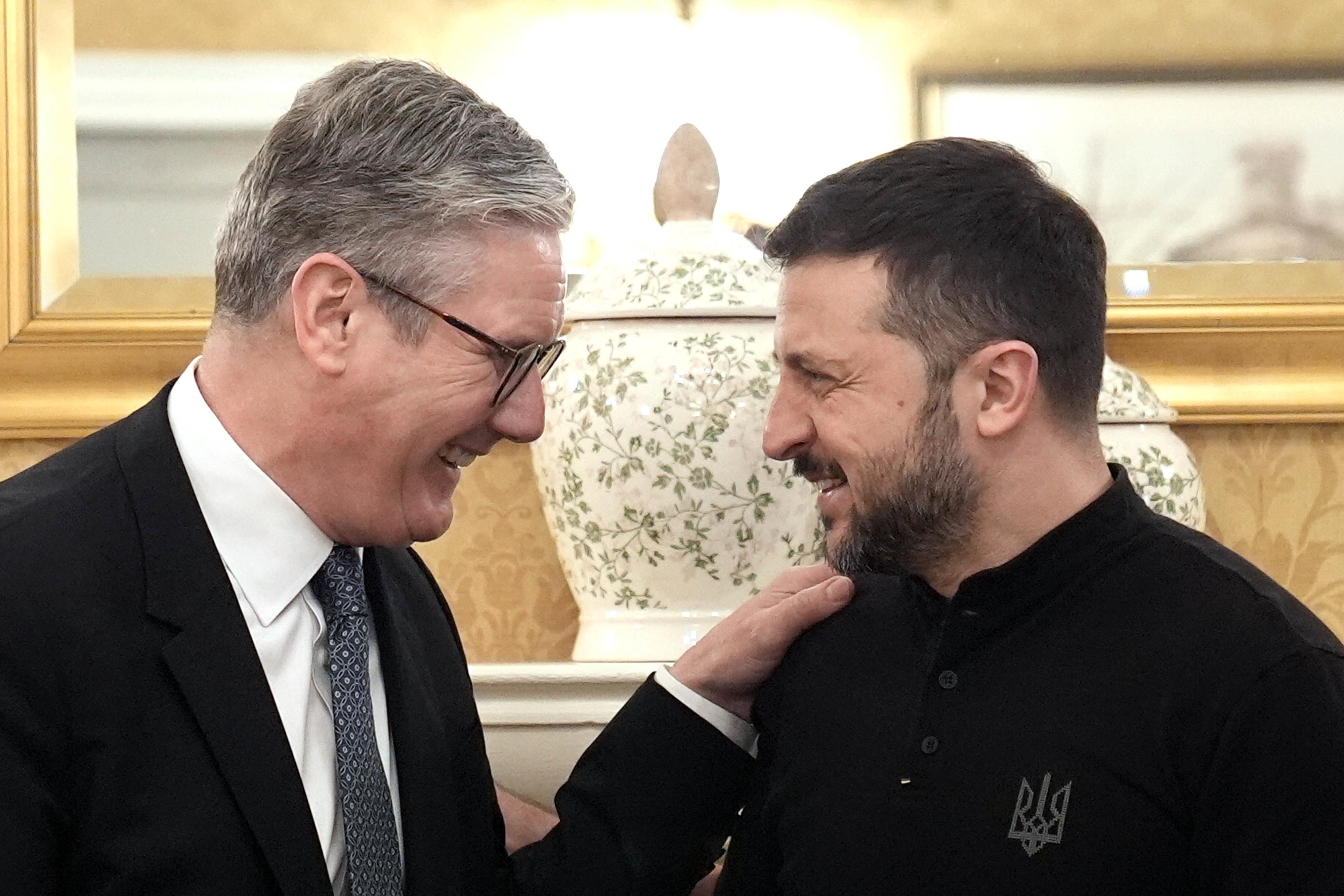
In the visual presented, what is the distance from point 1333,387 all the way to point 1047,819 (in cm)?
116

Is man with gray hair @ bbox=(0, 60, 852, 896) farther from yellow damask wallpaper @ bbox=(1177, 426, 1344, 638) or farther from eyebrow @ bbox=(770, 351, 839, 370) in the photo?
yellow damask wallpaper @ bbox=(1177, 426, 1344, 638)

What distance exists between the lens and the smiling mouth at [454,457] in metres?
1.48

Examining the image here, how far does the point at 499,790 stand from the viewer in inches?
70.3

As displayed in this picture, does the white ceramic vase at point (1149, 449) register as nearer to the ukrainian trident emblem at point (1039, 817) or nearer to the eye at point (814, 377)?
the eye at point (814, 377)

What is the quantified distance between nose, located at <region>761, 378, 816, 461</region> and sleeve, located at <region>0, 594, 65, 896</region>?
25.1 inches

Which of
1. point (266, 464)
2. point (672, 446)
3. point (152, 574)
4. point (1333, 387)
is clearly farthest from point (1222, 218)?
point (152, 574)

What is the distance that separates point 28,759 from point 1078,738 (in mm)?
785

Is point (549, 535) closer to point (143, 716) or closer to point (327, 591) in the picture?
point (327, 591)

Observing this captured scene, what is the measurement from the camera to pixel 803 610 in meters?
1.48

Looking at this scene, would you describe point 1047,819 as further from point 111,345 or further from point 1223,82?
point 111,345

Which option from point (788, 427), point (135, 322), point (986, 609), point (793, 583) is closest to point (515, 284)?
point (788, 427)

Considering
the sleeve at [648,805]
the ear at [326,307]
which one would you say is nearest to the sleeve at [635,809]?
the sleeve at [648,805]

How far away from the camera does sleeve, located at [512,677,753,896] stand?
1.52 metres

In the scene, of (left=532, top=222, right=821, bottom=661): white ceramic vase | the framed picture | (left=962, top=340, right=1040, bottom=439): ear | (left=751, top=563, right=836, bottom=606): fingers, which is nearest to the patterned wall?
the framed picture
